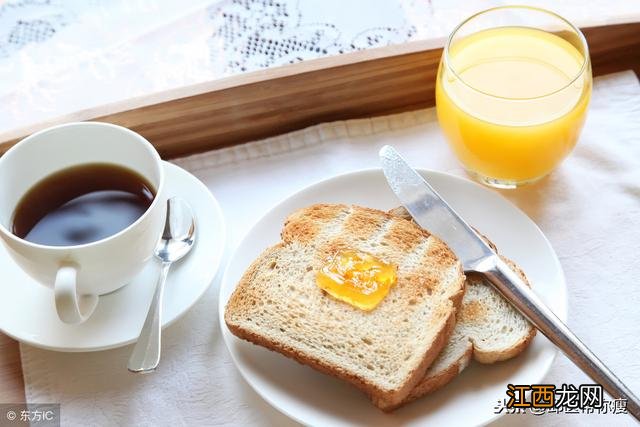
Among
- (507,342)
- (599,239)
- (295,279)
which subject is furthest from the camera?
(599,239)

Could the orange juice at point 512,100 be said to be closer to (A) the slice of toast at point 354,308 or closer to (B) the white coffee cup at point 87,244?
(A) the slice of toast at point 354,308

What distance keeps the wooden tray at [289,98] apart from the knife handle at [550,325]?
0.45 meters

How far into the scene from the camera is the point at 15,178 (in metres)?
1.17

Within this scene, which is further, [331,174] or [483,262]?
[331,174]

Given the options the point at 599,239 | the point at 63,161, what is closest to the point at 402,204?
the point at 599,239

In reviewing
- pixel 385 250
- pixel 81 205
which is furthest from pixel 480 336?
pixel 81 205

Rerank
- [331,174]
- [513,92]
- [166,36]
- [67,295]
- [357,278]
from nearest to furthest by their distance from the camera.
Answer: [67,295], [357,278], [513,92], [331,174], [166,36]

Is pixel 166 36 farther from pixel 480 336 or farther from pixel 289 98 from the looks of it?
pixel 480 336

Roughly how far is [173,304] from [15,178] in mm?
305

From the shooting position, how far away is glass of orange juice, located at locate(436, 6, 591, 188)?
1253 mm

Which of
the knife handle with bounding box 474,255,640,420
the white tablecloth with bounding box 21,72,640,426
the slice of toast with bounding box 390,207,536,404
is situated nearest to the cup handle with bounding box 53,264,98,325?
the white tablecloth with bounding box 21,72,640,426

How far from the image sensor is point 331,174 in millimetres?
1431

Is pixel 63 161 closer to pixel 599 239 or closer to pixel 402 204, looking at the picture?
pixel 402 204

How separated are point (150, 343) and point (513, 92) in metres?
0.71
